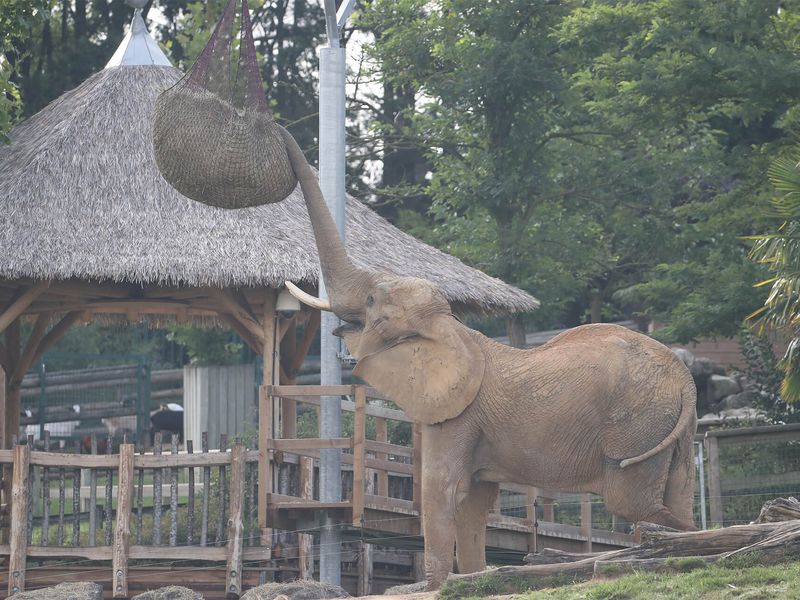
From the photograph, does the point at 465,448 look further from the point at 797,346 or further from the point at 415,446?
the point at 797,346

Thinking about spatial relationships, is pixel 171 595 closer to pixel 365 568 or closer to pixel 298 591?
pixel 298 591

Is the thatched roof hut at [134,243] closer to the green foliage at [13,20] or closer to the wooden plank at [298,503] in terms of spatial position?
the green foliage at [13,20]

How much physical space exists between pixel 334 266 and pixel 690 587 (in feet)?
11.7

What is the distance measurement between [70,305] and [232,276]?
8.21 ft

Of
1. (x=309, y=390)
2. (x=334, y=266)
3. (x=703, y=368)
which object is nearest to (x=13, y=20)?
(x=309, y=390)

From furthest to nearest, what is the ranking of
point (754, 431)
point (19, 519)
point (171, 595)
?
point (754, 431) < point (19, 519) < point (171, 595)

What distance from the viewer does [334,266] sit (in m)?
10.9

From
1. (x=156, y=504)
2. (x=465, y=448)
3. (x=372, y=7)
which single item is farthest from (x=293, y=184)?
(x=372, y=7)

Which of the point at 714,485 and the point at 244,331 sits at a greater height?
the point at 244,331

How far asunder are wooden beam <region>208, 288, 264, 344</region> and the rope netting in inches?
189

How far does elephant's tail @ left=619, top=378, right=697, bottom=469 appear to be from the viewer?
10312mm

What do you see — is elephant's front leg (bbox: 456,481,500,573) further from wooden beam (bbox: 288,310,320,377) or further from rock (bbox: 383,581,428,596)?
wooden beam (bbox: 288,310,320,377)

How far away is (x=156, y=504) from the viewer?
45.5ft

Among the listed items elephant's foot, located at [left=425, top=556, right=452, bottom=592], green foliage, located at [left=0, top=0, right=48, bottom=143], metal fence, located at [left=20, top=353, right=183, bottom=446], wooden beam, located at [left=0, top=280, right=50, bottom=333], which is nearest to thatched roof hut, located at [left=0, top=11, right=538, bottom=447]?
wooden beam, located at [left=0, top=280, right=50, bottom=333]
